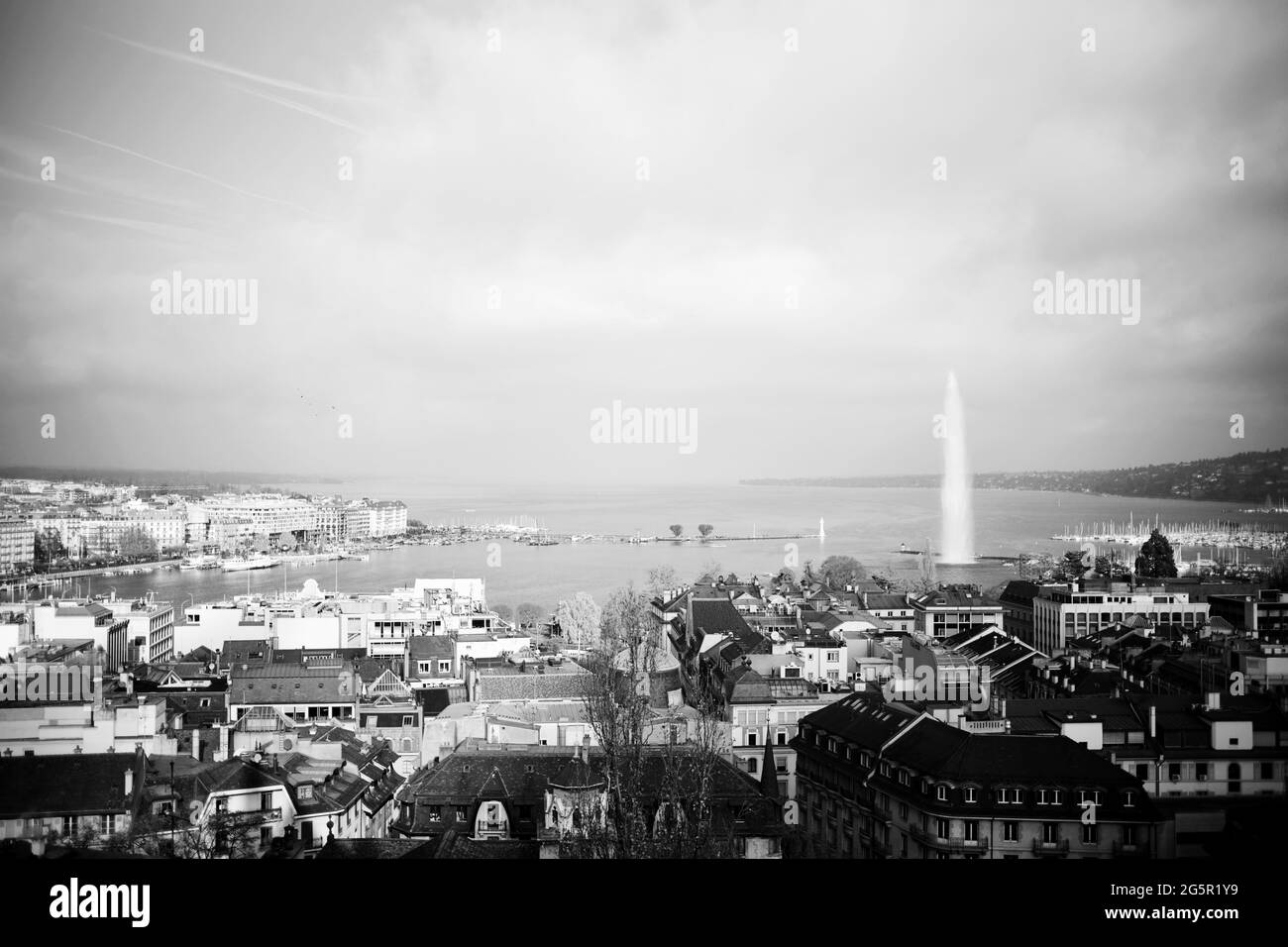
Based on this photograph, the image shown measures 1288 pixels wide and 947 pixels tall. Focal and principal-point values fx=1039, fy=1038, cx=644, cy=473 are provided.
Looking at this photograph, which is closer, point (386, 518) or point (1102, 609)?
point (1102, 609)

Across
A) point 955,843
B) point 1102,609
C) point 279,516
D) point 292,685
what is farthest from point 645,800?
point 279,516

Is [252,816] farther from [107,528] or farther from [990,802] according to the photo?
[107,528]

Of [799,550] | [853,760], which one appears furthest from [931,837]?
[799,550]

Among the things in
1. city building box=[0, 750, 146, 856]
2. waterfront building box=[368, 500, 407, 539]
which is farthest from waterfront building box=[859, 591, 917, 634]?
waterfront building box=[368, 500, 407, 539]

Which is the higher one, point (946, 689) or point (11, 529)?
point (11, 529)

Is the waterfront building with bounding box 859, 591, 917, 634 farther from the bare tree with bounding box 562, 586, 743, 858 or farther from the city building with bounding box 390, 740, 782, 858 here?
the bare tree with bounding box 562, 586, 743, 858

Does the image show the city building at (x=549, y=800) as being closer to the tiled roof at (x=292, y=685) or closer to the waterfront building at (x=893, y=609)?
the tiled roof at (x=292, y=685)
